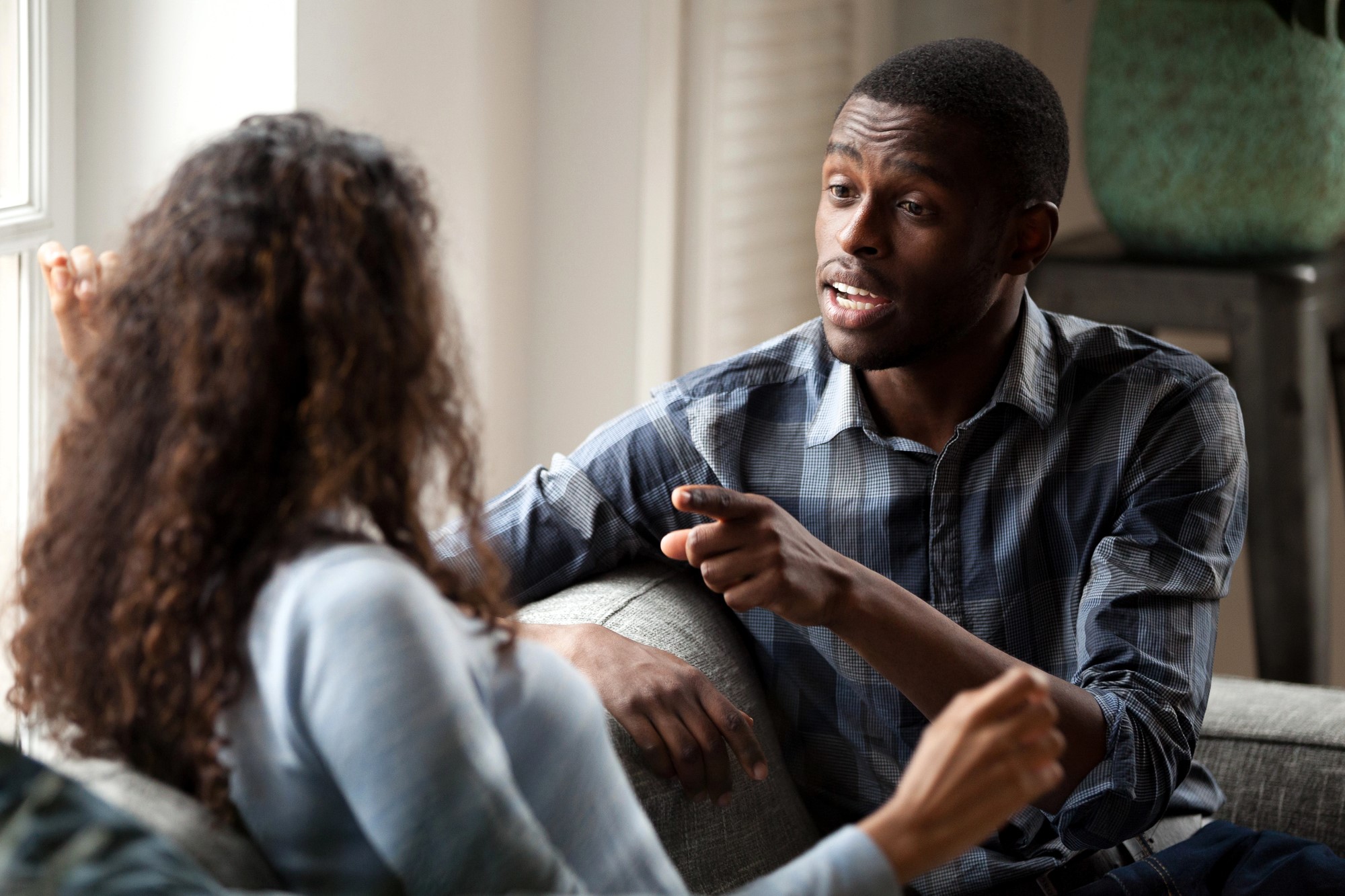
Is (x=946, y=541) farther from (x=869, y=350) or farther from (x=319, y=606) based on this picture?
(x=319, y=606)

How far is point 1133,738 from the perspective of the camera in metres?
1.13

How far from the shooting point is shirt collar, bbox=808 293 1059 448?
133 cm

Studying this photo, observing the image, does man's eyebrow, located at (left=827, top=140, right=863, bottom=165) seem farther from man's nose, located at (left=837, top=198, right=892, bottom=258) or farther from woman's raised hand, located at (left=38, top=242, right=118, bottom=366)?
woman's raised hand, located at (left=38, top=242, right=118, bottom=366)

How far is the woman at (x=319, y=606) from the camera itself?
66 cm

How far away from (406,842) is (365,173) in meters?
0.32

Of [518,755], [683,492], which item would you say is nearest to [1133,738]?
[683,492]

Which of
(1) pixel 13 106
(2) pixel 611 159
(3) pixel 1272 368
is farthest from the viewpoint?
(2) pixel 611 159

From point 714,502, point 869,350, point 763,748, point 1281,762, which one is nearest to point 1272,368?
point 1281,762

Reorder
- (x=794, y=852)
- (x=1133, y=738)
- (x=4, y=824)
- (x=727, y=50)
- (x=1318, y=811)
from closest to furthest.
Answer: (x=4, y=824) → (x=1133, y=738) → (x=794, y=852) → (x=1318, y=811) → (x=727, y=50)

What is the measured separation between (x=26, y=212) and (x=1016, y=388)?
0.97 m

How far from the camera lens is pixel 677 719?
1.14 meters

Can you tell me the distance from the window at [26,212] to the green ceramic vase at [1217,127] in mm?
1245

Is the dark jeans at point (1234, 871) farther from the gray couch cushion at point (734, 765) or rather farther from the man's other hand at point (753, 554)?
the man's other hand at point (753, 554)

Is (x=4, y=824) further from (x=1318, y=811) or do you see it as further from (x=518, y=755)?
(x=1318, y=811)
